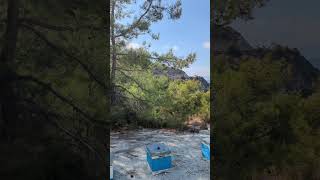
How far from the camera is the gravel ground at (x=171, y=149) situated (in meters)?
4.08

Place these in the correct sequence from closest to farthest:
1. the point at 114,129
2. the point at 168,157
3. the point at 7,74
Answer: the point at 7,74, the point at 168,157, the point at 114,129

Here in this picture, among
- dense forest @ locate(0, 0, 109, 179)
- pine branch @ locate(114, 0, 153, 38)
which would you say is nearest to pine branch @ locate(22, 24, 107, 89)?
dense forest @ locate(0, 0, 109, 179)

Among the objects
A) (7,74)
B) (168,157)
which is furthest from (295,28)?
(7,74)

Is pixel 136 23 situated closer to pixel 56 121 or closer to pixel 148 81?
pixel 148 81

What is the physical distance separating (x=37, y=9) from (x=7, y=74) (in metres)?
0.67

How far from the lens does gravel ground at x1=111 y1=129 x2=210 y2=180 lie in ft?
13.4

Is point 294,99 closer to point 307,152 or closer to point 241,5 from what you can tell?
point 307,152

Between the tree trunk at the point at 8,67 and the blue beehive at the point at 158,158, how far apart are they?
5.29 ft

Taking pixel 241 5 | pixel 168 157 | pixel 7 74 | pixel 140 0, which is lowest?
pixel 168 157

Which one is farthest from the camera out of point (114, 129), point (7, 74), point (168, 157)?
point (114, 129)

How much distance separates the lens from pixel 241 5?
338cm

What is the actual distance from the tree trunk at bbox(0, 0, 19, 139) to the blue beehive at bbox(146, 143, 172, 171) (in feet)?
5.29

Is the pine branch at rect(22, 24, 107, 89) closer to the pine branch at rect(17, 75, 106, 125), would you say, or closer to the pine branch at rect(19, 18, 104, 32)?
the pine branch at rect(19, 18, 104, 32)

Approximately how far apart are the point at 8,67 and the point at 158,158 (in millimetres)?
1938
